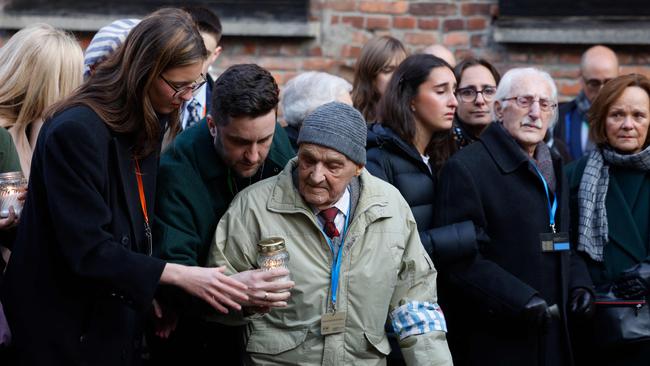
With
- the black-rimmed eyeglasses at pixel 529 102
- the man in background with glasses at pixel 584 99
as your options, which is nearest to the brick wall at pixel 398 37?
the man in background with glasses at pixel 584 99

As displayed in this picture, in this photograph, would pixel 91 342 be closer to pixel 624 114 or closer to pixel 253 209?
pixel 253 209

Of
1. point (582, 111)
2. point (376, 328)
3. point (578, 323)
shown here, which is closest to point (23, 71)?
point (376, 328)

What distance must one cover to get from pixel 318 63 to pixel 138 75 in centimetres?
422

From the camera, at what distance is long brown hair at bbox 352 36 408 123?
539 centimetres

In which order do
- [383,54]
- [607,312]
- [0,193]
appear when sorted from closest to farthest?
[0,193]
[607,312]
[383,54]

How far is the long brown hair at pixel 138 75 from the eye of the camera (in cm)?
312

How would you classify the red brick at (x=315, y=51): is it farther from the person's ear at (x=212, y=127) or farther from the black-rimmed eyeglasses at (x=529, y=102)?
the person's ear at (x=212, y=127)

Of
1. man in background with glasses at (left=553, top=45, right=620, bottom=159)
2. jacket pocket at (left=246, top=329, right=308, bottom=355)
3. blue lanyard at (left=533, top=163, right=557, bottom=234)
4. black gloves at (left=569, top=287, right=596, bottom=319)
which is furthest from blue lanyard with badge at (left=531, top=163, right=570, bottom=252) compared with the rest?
man in background with glasses at (left=553, top=45, right=620, bottom=159)

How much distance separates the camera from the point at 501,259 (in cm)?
437

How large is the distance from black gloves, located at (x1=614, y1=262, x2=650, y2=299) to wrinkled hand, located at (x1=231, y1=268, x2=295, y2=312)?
1.96m

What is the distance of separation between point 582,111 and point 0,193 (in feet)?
14.2

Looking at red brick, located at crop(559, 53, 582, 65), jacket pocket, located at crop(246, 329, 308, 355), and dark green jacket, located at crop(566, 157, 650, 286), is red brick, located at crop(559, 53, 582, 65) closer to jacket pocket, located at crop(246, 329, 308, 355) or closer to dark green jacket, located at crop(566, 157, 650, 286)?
dark green jacket, located at crop(566, 157, 650, 286)

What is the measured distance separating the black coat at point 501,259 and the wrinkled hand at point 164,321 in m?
1.37

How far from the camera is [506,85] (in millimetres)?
4723
